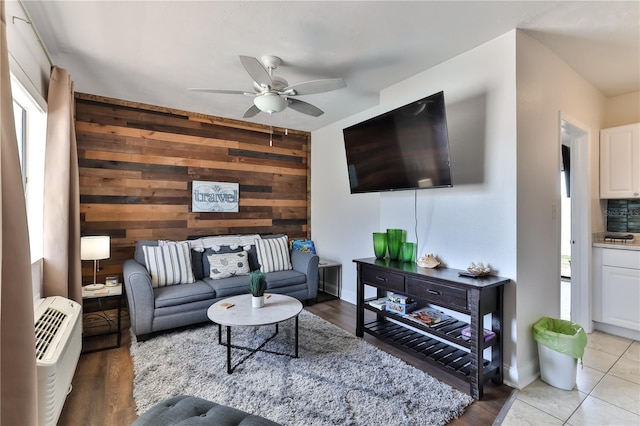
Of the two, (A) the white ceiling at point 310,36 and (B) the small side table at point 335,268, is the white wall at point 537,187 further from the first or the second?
(B) the small side table at point 335,268

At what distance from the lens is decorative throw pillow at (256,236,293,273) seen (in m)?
3.91

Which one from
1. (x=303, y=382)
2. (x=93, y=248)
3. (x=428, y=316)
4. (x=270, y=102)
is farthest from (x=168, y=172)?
(x=428, y=316)

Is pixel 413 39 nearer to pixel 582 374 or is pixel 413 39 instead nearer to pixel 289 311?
pixel 289 311

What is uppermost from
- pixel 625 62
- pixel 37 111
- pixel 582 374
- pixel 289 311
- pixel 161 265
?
pixel 625 62

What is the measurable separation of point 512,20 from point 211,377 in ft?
10.8

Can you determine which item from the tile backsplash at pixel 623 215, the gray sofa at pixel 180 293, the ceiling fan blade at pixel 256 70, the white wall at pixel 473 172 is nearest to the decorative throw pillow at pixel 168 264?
the gray sofa at pixel 180 293

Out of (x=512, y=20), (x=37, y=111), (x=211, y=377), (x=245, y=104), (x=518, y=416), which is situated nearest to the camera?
(x=518, y=416)

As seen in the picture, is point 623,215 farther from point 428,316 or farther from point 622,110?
point 428,316

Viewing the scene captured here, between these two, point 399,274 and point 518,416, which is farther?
point 399,274

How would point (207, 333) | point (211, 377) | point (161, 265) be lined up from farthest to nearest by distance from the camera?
point (161, 265) → point (207, 333) → point (211, 377)

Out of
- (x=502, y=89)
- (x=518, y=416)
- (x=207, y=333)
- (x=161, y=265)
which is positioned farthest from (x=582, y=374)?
(x=161, y=265)

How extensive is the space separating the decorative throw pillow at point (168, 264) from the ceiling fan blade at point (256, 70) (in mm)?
2121

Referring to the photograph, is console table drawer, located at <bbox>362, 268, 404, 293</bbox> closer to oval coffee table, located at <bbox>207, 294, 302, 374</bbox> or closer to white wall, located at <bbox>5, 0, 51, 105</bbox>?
oval coffee table, located at <bbox>207, 294, 302, 374</bbox>

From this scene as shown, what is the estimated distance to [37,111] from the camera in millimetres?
2459
